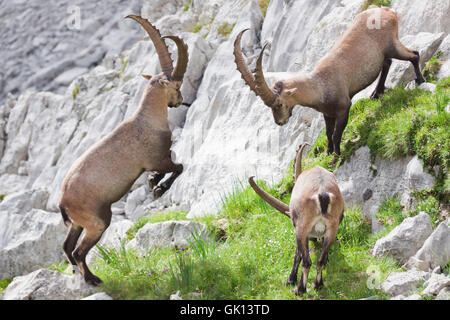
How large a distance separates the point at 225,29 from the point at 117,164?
13.0 metres

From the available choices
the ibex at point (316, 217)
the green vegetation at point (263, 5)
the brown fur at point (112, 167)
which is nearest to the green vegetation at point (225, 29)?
the green vegetation at point (263, 5)

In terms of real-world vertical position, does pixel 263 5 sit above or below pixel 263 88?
below

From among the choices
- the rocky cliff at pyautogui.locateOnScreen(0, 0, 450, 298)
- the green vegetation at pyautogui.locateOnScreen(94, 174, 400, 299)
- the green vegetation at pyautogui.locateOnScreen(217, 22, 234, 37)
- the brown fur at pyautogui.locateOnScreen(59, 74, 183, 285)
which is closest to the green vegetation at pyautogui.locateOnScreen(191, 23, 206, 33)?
the rocky cliff at pyautogui.locateOnScreen(0, 0, 450, 298)

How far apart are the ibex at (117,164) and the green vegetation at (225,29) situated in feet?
37.2

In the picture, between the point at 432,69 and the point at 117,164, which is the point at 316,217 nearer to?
the point at 117,164

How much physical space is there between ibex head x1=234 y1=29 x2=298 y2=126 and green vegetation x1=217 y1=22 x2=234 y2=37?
11.1 meters

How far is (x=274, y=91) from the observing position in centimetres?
853

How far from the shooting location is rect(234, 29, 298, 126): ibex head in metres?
8.29

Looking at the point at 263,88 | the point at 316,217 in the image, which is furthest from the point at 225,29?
the point at 316,217

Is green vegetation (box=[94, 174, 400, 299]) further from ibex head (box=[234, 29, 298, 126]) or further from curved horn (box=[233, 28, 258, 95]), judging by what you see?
curved horn (box=[233, 28, 258, 95])

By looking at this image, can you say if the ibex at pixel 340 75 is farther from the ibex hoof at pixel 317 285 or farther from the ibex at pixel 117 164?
the ibex hoof at pixel 317 285

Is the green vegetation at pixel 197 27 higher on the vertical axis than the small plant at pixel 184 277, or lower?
lower

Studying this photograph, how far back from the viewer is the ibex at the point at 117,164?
283 inches
